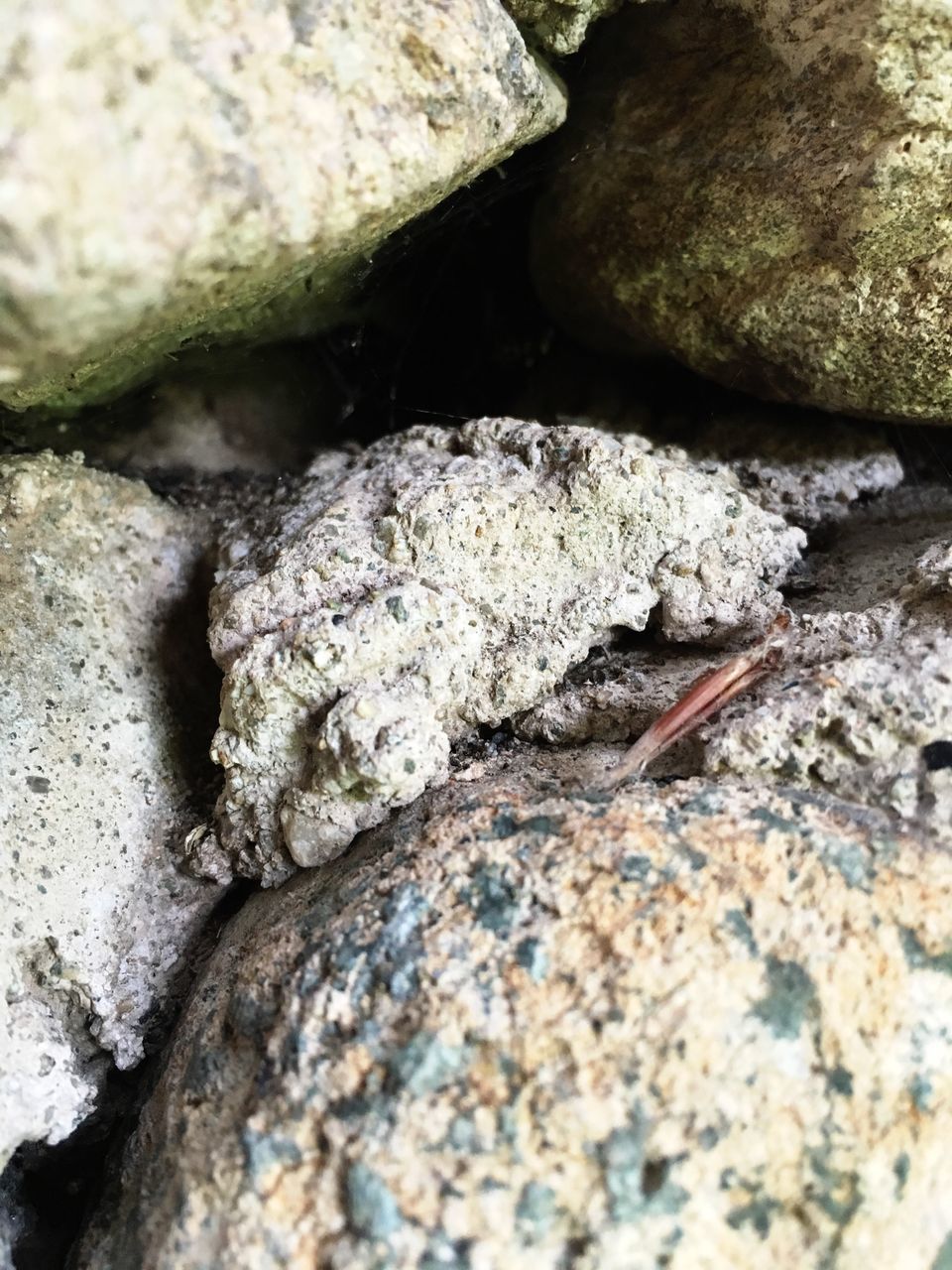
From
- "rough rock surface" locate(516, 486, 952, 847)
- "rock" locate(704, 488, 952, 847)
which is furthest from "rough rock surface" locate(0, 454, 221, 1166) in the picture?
"rock" locate(704, 488, 952, 847)

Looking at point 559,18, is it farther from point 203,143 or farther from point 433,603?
point 433,603

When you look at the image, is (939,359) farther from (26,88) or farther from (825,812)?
(26,88)

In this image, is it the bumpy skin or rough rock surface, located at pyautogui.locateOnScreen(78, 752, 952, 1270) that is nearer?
rough rock surface, located at pyautogui.locateOnScreen(78, 752, 952, 1270)

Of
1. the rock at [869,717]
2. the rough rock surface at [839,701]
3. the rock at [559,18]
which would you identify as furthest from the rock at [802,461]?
the rock at [559,18]

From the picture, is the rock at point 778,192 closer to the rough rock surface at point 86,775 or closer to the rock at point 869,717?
the rock at point 869,717

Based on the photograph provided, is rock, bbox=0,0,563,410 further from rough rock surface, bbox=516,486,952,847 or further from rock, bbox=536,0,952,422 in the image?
rough rock surface, bbox=516,486,952,847

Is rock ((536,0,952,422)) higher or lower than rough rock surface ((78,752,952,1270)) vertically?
higher

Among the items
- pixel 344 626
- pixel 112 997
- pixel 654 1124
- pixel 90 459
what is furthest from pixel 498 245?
pixel 654 1124

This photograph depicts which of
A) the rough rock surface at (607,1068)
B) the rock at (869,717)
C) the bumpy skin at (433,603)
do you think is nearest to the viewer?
the rough rock surface at (607,1068)
